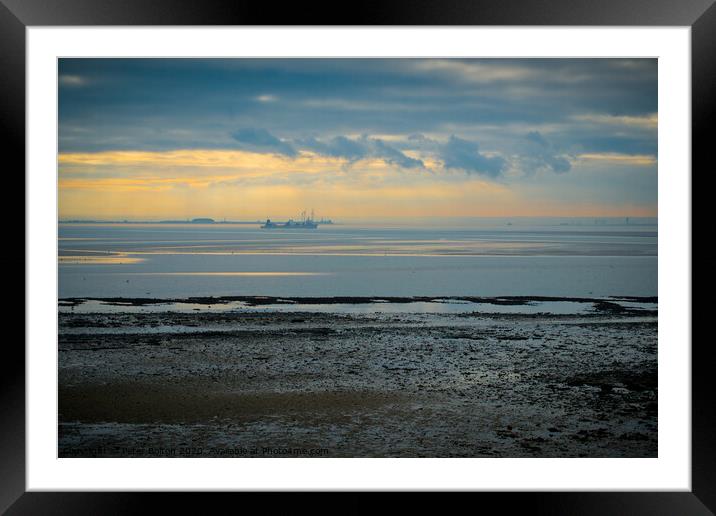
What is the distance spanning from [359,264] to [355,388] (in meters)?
8.98

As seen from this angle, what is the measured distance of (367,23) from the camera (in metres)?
2.10

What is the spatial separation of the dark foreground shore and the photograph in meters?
0.02

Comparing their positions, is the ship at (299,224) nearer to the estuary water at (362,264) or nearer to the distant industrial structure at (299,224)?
the distant industrial structure at (299,224)

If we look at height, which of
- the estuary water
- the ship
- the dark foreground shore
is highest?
the ship

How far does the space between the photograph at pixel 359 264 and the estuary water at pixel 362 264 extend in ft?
0.37

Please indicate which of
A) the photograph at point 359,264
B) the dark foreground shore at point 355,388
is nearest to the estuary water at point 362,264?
the photograph at point 359,264

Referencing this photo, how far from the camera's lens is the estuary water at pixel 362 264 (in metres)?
9.98

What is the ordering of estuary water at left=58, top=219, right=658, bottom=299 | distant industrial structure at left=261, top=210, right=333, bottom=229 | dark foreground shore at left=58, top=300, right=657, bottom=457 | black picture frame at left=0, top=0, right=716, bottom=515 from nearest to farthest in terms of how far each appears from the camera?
black picture frame at left=0, top=0, right=716, bottom=515, dark foreground shore at left=58, top=300, right=657, bottom=457, estuary water at left=58, top=219, right=658, bottom=299, distant industrial structure at left=261, top=210, right=333, bottom=229

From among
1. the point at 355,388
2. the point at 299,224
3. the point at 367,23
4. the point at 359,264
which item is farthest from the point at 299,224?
the point at 367,23

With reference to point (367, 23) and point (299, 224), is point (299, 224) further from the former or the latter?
point (367, 23)

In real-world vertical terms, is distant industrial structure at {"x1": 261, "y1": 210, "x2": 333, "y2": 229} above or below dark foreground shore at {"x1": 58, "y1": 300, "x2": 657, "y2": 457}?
above

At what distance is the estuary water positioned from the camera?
32.7 feet

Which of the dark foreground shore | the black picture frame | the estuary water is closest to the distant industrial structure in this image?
the estuary water

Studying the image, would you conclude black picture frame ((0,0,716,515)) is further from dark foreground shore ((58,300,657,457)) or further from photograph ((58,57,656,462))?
dark foreground shore ((58,300,657,457))
